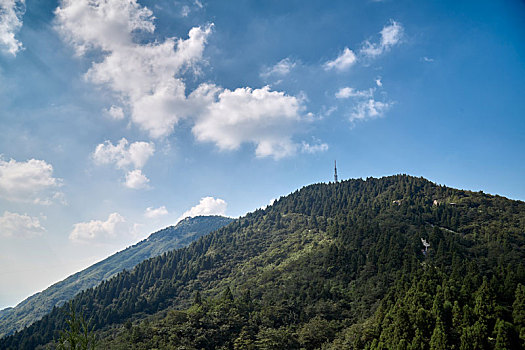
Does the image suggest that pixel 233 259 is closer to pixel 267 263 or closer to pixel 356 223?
pixel 267 263

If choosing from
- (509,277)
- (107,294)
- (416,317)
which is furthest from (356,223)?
(107,294)

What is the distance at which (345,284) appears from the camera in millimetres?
88000

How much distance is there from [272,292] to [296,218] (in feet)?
281

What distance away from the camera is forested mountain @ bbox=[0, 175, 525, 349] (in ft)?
170

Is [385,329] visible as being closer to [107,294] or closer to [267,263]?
[267,263]

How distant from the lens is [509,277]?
197 feet

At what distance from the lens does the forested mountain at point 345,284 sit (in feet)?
170

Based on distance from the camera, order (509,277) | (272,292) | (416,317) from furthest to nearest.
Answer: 1. (272,292)
2. (509,277)
3. (416,317)

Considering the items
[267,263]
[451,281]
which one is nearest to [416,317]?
[451,281]

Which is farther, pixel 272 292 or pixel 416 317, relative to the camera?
pixel 272 292

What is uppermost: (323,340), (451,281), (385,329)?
(451,281)

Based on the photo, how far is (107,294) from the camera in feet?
464

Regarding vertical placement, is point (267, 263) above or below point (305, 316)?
above

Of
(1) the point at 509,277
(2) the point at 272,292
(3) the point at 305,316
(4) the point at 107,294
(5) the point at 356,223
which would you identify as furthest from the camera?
(4) the point at 107,294
